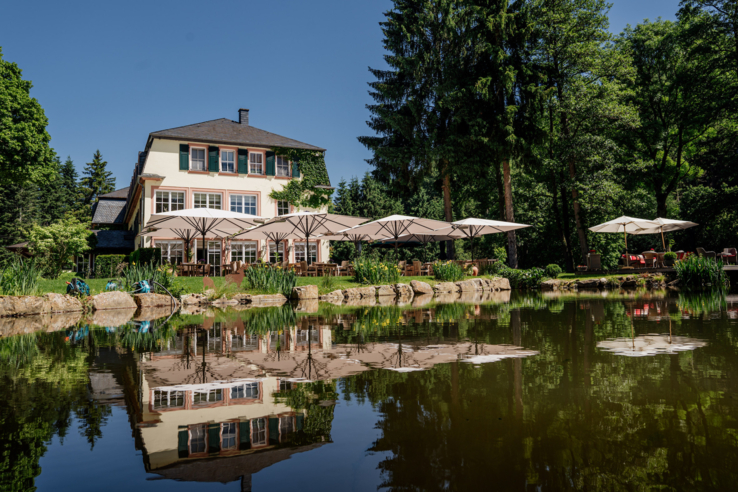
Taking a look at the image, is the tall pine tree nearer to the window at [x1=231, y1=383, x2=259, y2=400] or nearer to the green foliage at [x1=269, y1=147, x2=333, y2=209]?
the green foliage at [x1=269, y1=147, x2=333, y2=209]

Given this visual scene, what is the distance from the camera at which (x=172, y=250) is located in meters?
25.9

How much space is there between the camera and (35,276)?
12.2 meters

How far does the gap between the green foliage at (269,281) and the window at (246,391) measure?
1173cm

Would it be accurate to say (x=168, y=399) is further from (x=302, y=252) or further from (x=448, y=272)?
(x=302, y=252)

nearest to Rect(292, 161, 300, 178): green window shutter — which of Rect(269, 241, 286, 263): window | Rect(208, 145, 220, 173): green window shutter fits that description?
Rect(269, 241, 286, 263): window

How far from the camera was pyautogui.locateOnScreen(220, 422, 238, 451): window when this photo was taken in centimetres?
264

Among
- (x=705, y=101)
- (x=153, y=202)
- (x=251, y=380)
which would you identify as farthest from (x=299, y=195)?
(x=251, y=380)

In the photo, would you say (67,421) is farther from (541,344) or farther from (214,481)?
(541,344)

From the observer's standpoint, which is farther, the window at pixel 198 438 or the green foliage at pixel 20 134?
the green foliage at pixel 20 134

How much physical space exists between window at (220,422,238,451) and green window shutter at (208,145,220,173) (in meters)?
26.1

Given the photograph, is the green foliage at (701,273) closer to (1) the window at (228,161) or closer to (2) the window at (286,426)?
(2) the window at (286,426)

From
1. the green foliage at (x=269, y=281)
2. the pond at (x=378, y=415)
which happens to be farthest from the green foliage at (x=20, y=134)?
the pond at (x=378, y=415)

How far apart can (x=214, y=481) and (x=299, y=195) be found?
2708 cm

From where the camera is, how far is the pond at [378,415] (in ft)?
7.32
